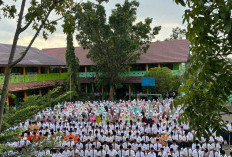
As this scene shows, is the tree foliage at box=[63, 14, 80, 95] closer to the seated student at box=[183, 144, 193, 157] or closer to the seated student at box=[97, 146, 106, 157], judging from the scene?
the seated student at box=[97, 146, 106, 157]

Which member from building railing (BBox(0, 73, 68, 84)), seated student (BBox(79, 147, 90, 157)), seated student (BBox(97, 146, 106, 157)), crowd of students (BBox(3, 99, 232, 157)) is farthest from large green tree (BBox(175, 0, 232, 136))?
building railing (BBox(0, 73, 68, 84))

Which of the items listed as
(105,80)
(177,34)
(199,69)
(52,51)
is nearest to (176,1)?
(199,69)

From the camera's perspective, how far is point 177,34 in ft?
140

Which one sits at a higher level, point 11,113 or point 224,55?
point 224,55

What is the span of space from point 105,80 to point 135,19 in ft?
19.1

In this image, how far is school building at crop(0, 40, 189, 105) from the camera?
19.2 metres

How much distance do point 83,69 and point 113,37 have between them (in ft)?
25.5

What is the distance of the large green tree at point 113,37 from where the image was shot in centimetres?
1948

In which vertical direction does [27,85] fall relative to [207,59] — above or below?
below

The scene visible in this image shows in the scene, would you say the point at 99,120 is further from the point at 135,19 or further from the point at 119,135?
the point at 135,19

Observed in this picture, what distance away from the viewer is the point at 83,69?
26906 mm

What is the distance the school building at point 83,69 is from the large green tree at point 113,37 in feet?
6.14

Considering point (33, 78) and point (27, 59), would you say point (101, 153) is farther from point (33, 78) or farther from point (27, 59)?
point (27, 59)

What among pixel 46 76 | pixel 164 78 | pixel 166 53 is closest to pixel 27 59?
pixel 46 76
